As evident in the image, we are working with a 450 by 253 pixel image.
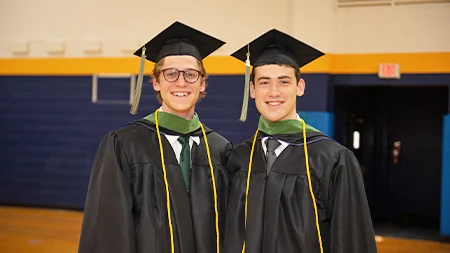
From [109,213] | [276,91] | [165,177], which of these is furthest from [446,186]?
[109,213]

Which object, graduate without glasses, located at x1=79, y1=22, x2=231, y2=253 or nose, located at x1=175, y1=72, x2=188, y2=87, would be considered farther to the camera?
nose, located at x1=175, y1=72, x2=188, y2=87

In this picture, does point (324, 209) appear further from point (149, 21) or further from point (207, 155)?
point (149, 21)

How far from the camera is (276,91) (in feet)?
7.61

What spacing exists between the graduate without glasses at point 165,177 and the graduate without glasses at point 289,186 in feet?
0.45

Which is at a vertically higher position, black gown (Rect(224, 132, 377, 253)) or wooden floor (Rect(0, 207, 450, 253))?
black gown (Rect(224, 132, 377, 253))

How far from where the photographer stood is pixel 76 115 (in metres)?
7.66

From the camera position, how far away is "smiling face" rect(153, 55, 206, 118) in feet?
7.85

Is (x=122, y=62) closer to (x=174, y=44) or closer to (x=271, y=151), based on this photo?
(x=174, y=44)

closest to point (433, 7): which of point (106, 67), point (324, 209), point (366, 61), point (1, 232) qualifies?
point (366, 61)

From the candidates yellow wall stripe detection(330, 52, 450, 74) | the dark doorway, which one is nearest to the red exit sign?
yellow wall stripe detection(330, 52, 450, 74)

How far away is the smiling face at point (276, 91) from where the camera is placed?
7.65ft

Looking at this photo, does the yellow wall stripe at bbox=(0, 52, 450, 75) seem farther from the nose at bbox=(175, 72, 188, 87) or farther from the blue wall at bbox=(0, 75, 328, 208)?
the nose at bbox=(175, 72, 188, 87)

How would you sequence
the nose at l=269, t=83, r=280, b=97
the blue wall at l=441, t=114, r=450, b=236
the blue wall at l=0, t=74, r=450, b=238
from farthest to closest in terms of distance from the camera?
the blue wall at l=0, t=74, r=450, b=238, the blue wall at l=441, t=114, r=450, b=236, the nose at l=269, t=83, r=280, b=97

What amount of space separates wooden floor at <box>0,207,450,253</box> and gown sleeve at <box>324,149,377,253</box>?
3733 millimetres
